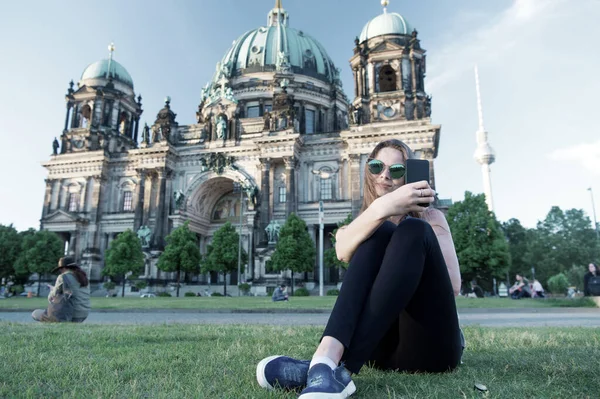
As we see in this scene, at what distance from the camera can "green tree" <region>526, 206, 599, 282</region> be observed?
53.0 metres

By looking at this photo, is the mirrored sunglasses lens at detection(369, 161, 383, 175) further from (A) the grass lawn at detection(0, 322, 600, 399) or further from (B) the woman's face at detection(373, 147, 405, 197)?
(A) the grass lawn at detection(0, 322, 600, 399)

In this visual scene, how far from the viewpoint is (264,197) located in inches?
1575

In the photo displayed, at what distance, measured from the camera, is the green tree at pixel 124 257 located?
36250mm

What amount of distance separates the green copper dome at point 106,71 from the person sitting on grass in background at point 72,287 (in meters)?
48.2

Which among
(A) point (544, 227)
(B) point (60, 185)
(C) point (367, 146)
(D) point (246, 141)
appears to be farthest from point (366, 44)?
(A) point (544, 227)

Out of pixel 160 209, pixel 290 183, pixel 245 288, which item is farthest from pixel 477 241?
pixel 160 209

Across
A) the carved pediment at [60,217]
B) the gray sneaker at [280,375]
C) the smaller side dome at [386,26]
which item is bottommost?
the gray sneaker at [280,375]

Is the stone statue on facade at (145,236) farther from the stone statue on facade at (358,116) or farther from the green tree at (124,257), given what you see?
the stone statue on facade at (358,116)

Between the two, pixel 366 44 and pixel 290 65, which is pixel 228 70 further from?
pixel 366 44

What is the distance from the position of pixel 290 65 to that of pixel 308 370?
168 ft

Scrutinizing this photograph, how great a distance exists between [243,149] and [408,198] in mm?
41331

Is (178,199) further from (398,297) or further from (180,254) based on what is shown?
(398,297)

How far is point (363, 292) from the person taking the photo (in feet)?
8.61

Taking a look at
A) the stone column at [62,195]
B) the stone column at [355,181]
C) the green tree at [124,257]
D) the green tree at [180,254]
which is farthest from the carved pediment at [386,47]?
the stone column at [62,195]
